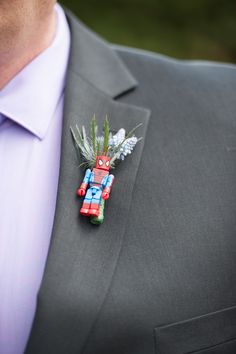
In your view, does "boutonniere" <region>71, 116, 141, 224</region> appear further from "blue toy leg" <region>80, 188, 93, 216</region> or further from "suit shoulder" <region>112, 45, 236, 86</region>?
"suit shoulder" <region>112, 45, 236, 86</region>

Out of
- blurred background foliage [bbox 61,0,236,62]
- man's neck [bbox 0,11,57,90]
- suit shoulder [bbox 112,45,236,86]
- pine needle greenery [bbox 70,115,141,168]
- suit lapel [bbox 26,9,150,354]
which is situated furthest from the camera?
blurred background foliage [bbox 61,0,236,62]

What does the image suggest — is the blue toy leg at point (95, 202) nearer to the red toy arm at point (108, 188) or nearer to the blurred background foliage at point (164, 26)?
the red toy arm at point (108, 188)

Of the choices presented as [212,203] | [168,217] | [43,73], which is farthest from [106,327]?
[43,73]

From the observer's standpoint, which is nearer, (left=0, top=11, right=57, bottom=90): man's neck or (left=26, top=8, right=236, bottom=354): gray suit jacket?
(left=26, top=8, right=236, bottom=354): gray suit jacket

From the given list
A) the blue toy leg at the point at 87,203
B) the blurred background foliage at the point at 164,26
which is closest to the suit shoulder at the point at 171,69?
the blue toy leg at the point at 87,203

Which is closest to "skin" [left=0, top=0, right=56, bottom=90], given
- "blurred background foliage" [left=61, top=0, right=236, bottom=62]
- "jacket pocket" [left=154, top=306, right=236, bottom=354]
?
"jacket pocket" [left=154, top=306, right=236, bottom=354]

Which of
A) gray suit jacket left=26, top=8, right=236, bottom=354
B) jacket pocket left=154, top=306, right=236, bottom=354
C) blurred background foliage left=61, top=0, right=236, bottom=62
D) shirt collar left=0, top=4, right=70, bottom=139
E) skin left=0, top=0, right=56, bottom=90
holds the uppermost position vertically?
blurred background foliage left=61, top=0, right=236, bottom=62

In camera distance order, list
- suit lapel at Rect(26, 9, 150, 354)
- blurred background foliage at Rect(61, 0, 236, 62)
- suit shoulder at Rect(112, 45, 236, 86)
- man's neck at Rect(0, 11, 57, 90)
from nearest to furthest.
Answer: suit lapel at Rect(26, 9, 150, 354) < man's neck at Rect(0, 11, 57, 90) < suit shoulder at Rect(112, 45, 236, 86) < blurred background foliage at Rect(61, 0, 236, 62)

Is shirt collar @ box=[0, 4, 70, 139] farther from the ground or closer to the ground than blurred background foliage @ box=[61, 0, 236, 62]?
closer to the ground
